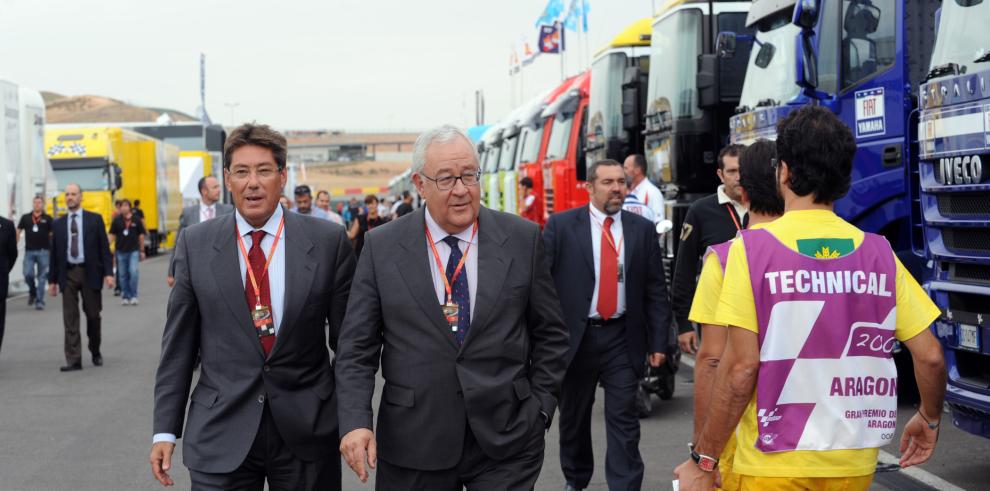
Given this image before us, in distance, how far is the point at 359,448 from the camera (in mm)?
3865

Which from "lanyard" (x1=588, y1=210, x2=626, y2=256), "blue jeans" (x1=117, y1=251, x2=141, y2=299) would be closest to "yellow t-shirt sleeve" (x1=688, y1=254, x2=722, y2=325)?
"lanyard" (x1=588, y1=210, x2=626, y2=256)

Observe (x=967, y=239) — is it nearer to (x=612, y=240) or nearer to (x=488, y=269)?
(x=612, y=240)

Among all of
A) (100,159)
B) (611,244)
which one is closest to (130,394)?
(611,244)

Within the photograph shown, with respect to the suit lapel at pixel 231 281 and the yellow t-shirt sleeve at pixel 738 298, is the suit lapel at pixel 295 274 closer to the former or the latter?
the suit lapel at pixel 231 281

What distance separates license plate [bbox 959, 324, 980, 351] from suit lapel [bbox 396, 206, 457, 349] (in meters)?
3.73

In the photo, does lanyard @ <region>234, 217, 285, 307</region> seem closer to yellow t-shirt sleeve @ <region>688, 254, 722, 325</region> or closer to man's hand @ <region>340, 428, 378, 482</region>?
man's hand @ <region>340, 428, 378, 482</region>

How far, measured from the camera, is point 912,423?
362cm

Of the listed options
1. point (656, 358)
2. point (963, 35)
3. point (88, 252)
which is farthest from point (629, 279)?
point (88, 252)

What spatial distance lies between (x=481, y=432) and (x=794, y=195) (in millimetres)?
1232

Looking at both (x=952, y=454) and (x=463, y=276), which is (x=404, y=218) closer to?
(x=463, y=276)

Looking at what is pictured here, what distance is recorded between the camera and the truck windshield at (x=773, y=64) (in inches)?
410

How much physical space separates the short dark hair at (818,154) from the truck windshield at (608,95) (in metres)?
13.4

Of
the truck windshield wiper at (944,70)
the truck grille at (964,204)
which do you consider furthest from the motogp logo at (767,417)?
the truck windshield wiper at (944,70)

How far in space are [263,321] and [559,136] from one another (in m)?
15.7
